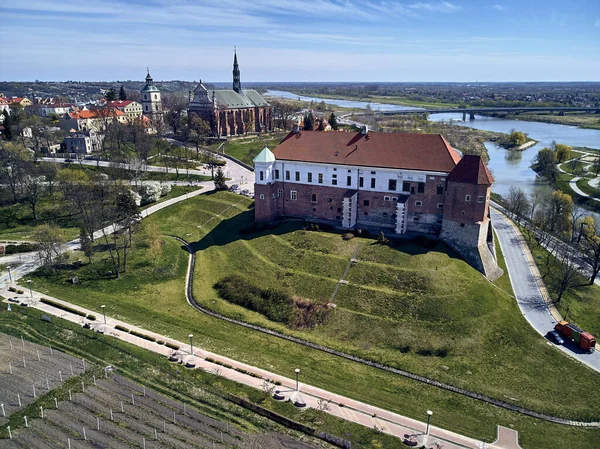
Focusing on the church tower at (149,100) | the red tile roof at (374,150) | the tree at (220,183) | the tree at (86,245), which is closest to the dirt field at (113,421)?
the tree at (86,245)

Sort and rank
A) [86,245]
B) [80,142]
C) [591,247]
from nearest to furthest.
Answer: [86,245] → [591,247] → [80,142]

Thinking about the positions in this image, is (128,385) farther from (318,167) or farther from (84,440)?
(318,167)

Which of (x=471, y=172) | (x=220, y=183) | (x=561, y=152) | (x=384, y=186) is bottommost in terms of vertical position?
(x=220, y=183)

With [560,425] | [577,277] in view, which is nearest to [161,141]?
[577,277]

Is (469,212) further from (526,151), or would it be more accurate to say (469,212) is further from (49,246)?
(526,151)

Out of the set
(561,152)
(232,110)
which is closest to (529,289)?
(561,152)
